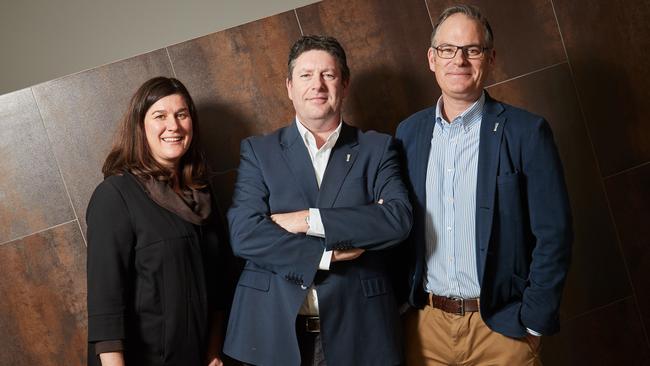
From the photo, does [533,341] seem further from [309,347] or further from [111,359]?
[111,359]

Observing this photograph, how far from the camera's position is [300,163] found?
2232 millimetres

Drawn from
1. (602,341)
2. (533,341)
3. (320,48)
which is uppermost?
(320,48)

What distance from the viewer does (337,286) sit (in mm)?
2115

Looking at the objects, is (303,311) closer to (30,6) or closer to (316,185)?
(316,185)

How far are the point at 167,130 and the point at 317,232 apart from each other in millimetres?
733

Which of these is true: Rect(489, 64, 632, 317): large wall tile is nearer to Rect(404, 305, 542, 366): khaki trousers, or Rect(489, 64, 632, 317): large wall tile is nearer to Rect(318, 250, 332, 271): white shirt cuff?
Rect(404, 305, 542, 366): khaki trousers

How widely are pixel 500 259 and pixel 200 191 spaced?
1242 mm

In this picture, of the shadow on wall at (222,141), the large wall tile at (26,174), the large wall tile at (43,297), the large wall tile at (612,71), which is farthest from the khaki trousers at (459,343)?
the large wall tile at (26,174)

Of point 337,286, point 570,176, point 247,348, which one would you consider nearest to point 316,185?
point 337,286

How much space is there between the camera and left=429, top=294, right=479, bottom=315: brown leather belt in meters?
2.17

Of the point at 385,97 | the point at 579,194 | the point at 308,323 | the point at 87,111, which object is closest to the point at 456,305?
the point at 308,323

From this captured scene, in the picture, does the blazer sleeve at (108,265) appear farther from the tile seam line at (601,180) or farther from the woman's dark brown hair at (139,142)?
the tile seam line at (601,180)

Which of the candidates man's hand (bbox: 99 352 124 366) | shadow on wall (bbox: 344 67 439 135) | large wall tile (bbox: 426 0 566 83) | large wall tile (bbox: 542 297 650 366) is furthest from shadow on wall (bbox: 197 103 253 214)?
large wall tile (bbox: 542 297 650 366)

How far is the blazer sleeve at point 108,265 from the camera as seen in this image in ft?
6.66
